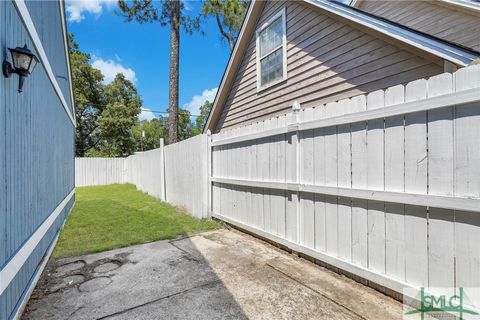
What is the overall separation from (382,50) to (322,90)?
115cm

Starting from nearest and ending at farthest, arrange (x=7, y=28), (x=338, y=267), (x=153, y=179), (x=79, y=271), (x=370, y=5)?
(x=7, y=28)
(x=338, y=267)
(x=79, y=271)
(x=370, y=5)
(x=153, y=179)

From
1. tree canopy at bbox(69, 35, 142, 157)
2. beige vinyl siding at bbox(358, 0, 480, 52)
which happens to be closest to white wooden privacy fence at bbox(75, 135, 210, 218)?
beige vinyl siding at bbox(358, 0, 480, 52)

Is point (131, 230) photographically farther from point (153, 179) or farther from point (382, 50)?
point (382, 50)

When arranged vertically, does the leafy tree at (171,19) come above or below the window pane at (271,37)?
above

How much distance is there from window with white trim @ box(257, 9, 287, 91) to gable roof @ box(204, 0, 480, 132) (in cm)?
49

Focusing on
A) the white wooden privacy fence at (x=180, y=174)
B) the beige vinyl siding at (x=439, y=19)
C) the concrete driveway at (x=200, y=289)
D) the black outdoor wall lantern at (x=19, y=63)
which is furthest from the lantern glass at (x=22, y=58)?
the beige vinyl siding at (x=439, y=19)

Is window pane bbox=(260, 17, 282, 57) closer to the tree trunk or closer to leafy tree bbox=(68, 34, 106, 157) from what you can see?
the tree trunk

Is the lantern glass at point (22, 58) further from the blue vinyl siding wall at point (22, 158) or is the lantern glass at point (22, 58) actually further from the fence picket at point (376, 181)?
the fence picket at point (376, 181)

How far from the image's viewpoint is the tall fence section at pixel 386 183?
6.26 ft

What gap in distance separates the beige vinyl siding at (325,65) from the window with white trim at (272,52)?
148mm

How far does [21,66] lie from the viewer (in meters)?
2.08

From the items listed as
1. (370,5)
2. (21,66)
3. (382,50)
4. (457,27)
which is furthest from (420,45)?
(370,5)

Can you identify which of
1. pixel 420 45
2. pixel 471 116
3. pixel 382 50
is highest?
pixel 382 50

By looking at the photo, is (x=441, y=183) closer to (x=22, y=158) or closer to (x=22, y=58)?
(x=22, y=58)
